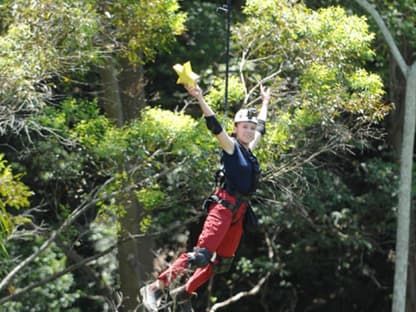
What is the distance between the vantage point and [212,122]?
5.25 m

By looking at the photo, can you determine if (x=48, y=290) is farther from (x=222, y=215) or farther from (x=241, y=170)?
(x=241, y=170)

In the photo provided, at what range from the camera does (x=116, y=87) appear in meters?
9.08

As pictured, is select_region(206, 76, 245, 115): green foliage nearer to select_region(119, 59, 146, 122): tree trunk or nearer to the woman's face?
select_region(119, 59, 146, 122): tree trunk

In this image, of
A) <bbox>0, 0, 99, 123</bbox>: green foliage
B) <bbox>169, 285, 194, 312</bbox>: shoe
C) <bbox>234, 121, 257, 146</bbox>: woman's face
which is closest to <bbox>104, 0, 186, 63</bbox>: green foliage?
<bbox>0, 0, 99, 123</bbox>: green foliage

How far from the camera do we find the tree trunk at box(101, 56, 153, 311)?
8758 millimetres

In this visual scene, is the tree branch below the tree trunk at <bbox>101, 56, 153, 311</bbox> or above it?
above

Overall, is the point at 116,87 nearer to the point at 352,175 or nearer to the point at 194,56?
the point at 194,56

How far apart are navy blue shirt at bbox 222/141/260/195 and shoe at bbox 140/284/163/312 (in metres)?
0.79

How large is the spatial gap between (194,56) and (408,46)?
2.54m

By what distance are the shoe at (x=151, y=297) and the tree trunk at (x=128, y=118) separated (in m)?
2.91

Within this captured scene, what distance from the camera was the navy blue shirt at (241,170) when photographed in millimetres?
5538

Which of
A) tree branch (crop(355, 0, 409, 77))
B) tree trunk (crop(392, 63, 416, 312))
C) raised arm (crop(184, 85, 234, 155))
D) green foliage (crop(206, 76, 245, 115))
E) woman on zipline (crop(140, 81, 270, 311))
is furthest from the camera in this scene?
tree trunk (crop(392, 63, 416, 312))

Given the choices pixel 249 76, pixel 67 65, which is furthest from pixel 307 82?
pixel 67 65

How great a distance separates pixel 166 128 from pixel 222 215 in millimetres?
2199
